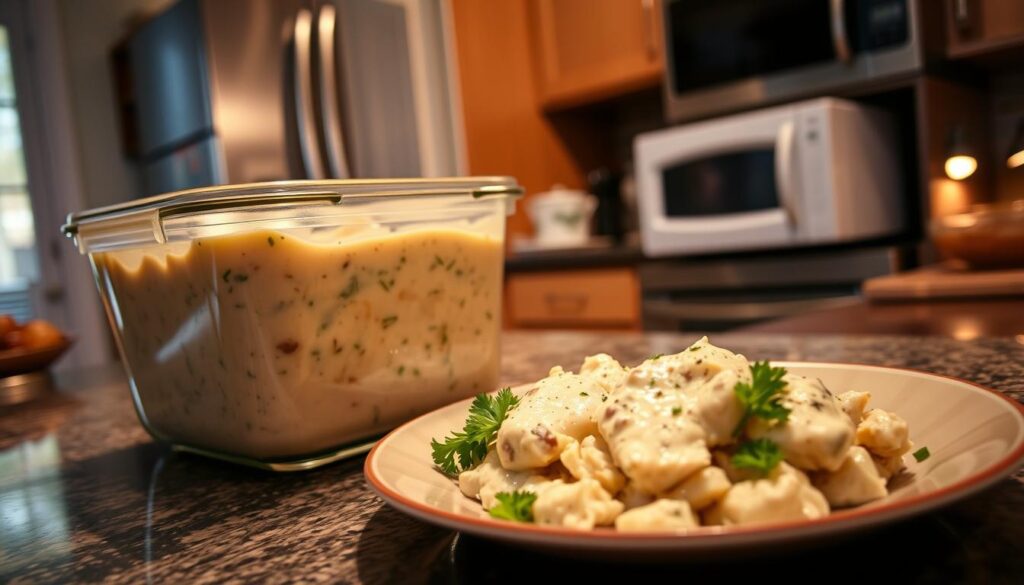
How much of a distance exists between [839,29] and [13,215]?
10.9 feet

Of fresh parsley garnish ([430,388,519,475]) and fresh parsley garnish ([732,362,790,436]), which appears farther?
fresh parsley garnish ([430,388,519,475])

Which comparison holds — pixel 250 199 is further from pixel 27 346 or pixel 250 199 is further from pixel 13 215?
pixel 13 215

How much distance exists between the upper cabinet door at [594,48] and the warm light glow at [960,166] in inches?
40.6

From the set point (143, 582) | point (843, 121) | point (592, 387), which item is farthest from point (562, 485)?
point (843, 121)

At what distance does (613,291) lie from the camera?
261 cm

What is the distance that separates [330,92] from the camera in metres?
2.66

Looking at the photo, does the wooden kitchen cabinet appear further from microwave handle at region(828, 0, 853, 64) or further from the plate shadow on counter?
the plate shadow on counter

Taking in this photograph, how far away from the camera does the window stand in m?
3.14

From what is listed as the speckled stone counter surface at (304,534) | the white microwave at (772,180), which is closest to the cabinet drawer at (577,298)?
the white microwave at (772,180)

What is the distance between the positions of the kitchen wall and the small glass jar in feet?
9.44

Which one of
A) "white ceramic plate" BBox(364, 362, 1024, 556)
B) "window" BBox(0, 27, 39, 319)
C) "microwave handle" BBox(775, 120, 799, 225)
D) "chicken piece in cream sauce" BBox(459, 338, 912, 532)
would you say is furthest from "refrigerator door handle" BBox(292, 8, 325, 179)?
"chicken piece in cream sauce" BBox(459, 338, 912, 532)

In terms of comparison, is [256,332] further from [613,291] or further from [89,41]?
[89,41]

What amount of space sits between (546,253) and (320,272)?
2.26 m

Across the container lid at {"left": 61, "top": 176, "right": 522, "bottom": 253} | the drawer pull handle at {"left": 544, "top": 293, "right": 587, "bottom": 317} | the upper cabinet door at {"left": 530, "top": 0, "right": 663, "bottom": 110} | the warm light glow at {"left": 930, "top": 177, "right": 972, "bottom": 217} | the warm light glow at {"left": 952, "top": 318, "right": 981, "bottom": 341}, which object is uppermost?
the upper cabinet door at {"left": 530, "top": 0, "right": 663, "bottom": 110}
